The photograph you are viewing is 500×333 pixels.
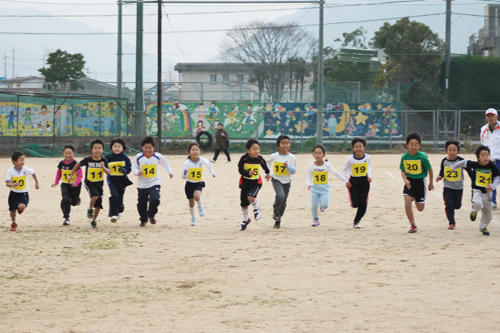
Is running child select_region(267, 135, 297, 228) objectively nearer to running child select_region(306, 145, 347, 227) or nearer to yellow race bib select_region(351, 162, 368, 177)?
running child select_region(306, 145, 347, 227)

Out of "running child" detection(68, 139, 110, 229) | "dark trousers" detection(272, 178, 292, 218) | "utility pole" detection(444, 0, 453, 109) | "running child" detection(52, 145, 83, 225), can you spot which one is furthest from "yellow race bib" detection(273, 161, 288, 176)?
"utility pole" detection(444, 0, 453, 109)

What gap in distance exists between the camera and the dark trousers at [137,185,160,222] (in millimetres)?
9945

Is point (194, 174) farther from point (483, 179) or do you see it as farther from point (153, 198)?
point (483, 179)

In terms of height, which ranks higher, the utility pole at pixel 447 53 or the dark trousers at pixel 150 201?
the utility pole at pixel 447 53

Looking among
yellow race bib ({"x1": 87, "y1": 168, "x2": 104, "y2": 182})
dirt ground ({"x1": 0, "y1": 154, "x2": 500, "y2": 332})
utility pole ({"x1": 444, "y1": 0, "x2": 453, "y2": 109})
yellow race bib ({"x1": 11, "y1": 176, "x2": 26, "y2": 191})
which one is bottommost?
dirt ground ({"x1": 0, "y1": 154, "x2": 500, "y2": 332})

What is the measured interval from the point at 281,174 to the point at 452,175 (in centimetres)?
266

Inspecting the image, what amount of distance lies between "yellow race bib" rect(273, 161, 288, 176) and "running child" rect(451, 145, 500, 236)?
2.81m

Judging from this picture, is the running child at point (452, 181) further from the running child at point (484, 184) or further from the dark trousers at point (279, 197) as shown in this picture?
the dark trousers at point (279, 197)

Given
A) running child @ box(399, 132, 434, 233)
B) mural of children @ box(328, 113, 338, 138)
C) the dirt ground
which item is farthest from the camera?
mural of children @ box(328, 113, 338, 138)

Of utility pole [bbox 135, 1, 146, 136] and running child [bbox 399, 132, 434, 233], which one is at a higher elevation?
utility pole [bbox 135, 1, 146, 136]

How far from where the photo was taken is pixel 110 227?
991 centimetres

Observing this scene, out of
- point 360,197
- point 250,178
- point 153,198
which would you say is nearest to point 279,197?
point 250,178

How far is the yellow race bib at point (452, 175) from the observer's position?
920 centimetres

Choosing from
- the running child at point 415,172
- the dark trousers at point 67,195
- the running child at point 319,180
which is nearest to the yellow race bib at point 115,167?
the dark trousers at point 67,195
